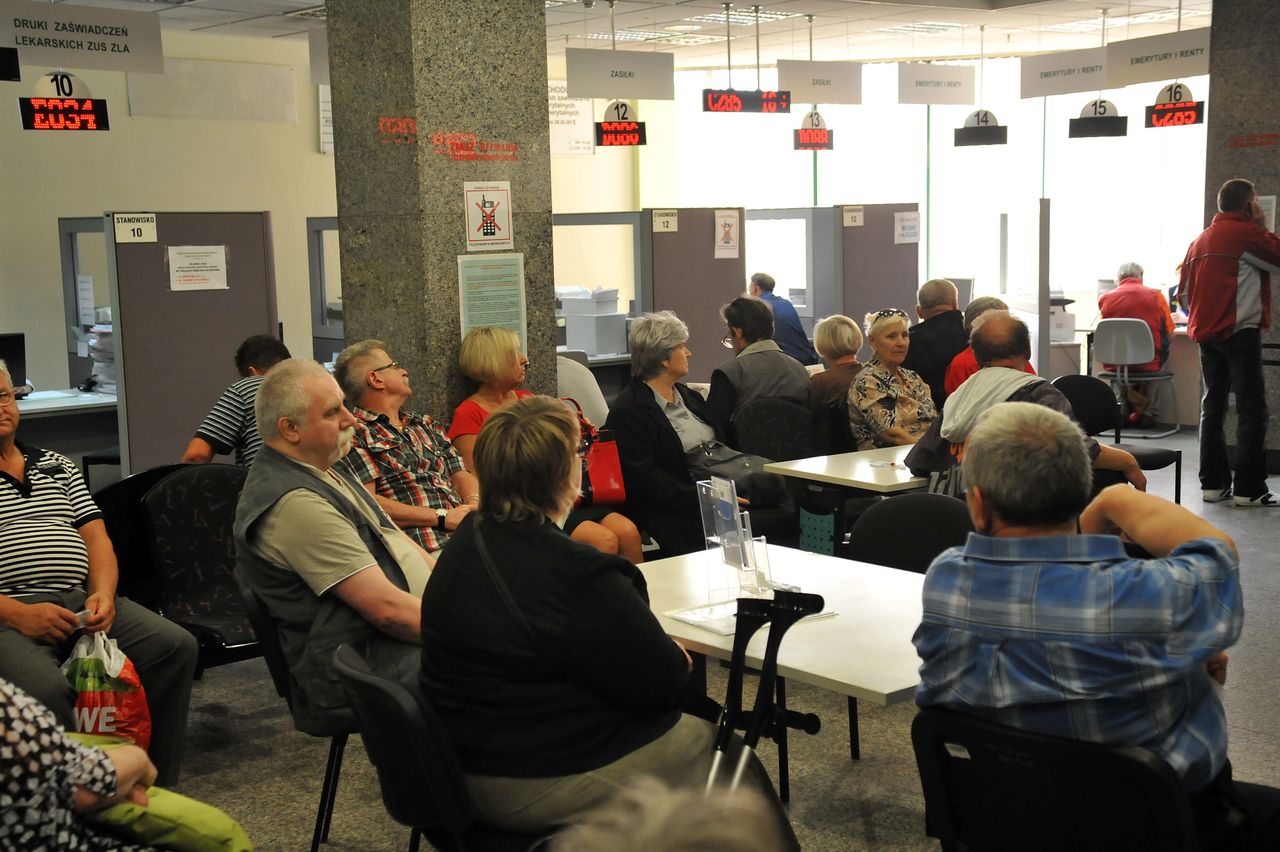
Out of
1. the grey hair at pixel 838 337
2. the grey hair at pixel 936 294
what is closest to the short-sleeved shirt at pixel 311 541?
A: the grey hair at pixel 838 337

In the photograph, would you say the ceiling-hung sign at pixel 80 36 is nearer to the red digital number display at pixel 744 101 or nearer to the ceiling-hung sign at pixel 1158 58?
the red digital number display at pixel 744 101

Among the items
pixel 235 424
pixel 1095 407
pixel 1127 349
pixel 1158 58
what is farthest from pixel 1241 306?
pixel 235 424

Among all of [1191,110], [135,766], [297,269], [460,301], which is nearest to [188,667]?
[135,766]

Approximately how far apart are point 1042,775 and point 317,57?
27.5ft

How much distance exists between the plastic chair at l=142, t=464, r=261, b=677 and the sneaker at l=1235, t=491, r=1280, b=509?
17.8 ft

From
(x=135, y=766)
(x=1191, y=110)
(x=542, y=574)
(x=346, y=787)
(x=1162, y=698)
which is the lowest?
(x=346, y=787)

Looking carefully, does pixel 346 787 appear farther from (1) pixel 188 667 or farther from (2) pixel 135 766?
(2) pixel 135 766

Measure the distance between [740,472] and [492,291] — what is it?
1154mm

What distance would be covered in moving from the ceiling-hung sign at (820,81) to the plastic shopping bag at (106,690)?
26.4 feet

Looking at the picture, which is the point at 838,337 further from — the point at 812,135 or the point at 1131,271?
the point at 812,135

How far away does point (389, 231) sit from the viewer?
4484 mm

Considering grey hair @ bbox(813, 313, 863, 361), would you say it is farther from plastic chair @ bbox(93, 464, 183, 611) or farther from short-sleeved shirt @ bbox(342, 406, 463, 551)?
plastic chair @ bbox(93, 464, 183, 611)

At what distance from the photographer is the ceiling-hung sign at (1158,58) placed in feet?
29.5

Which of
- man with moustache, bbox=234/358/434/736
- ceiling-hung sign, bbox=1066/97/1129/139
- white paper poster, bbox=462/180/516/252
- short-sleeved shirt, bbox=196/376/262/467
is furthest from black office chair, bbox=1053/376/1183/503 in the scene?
ceiling-hung sign, bbox=1066/97/1129/139
